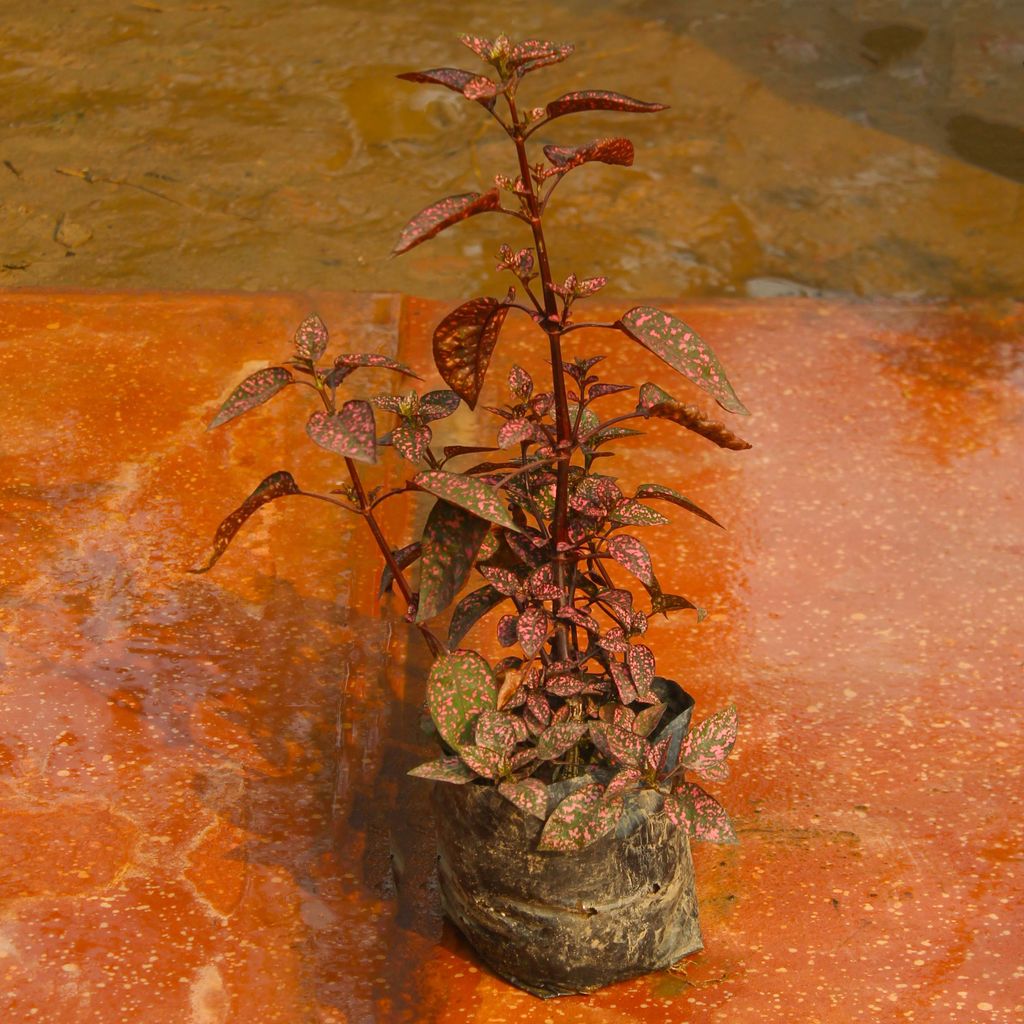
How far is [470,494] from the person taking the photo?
1.71 m

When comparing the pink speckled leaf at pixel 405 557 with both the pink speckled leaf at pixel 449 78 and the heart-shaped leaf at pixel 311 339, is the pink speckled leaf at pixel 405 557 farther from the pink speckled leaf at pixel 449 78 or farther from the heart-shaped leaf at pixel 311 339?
the pink speckled leaf at pixel 449 78

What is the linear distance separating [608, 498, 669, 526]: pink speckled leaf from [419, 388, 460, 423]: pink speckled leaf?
0.82 ft

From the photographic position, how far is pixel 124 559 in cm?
272

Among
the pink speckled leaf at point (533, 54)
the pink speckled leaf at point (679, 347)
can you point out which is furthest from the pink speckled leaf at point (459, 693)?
the pink speckled leaf at point (533, 54)

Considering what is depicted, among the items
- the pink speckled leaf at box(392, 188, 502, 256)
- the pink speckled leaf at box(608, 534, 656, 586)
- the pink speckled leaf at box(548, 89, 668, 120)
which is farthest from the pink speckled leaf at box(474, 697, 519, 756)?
the pink speckled leaf at box(548, 89, 668, 120)

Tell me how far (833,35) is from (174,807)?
4.17 metres

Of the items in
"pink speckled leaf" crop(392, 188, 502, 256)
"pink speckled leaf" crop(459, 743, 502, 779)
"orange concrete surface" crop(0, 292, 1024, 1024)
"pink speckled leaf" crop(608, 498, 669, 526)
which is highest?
"pink speckled leaf" crop(392, 188, 502, 256)

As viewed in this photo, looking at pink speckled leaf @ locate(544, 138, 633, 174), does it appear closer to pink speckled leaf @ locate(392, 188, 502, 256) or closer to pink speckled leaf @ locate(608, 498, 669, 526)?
pink speckled leaf @ locate(392, 188, 502, 256)

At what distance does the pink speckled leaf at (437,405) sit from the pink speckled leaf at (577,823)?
0.52 metres

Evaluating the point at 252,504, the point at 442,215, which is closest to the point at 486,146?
the point at 252,504

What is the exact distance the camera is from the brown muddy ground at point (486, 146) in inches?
161

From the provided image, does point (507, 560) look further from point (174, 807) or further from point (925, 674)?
point (925, 674)

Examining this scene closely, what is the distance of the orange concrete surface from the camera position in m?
1.97

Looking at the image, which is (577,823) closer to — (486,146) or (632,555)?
(632,555)
